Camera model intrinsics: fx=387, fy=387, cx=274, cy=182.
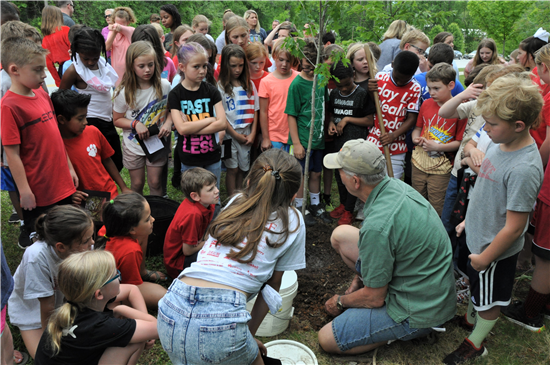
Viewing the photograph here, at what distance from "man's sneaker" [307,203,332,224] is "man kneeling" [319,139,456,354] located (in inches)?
73.2

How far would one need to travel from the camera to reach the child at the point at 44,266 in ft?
7.95

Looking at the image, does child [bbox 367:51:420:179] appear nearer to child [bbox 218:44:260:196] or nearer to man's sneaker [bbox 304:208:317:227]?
man's sneaker [bbox 304:208:317:227]

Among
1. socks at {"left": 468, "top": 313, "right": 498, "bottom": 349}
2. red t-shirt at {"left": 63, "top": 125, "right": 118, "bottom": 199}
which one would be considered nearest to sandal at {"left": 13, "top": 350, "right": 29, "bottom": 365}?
red t-shirt at {"left": 63, "top": 125, "right": 118, "bottom": 199}

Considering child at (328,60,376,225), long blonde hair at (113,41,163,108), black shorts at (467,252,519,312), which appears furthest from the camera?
child at (328,60,376,225)

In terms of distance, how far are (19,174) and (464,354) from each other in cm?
343

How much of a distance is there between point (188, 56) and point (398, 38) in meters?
4.12

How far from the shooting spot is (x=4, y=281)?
7.34 ft

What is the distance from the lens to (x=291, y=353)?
2.66 metres

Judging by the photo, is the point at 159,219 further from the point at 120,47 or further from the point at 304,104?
the point at 120,47

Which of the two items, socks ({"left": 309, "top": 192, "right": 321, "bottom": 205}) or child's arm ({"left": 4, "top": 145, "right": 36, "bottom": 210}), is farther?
socks ({"left": 309, "top": 192, "right": 321, "bottom": 205})

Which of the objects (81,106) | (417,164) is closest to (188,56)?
(81,106)

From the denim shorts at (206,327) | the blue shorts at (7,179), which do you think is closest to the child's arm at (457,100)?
the denim shorts at (206,327)

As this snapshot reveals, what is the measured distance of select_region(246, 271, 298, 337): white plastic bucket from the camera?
2.79 m

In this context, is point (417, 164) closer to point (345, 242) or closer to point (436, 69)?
point (436, 69)
